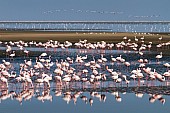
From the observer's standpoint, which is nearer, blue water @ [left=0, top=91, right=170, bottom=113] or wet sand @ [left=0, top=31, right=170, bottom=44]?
blue water @ [left=0, top=91, right=170, bottom=113]

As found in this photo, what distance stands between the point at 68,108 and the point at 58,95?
292 cm

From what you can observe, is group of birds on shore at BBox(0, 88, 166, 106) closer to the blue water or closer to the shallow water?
the shallow water

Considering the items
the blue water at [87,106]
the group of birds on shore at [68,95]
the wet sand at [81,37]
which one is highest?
the group of birds on shore at [68,95]

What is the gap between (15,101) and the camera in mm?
25719

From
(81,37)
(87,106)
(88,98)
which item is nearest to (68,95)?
(88,98)

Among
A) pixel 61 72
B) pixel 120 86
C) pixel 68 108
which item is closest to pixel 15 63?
pixel 61 72

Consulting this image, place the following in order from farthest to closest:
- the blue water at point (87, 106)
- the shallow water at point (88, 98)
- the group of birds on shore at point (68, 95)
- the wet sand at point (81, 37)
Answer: the wet sand at point (81, 37) < the group of birds on shore at point (68, 95) < the shallow water at point (88, 98) < the blue water at point (87, 106)

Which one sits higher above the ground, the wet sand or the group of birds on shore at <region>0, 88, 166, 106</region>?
the group of birds on shore at <region>0, 88, 166, 106</region>

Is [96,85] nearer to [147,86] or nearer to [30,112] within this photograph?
[147,86]

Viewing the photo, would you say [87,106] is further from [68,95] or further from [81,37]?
[81,37]

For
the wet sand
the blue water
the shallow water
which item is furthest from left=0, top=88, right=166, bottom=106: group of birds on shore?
the wet sand

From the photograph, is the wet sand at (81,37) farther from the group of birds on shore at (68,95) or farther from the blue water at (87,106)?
the blue water at (87,106)

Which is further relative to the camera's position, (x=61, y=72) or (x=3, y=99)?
(x=61, y=72)

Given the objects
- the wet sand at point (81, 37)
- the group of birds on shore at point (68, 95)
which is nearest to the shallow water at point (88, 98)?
the group of birds on shore at point (68, 95)
